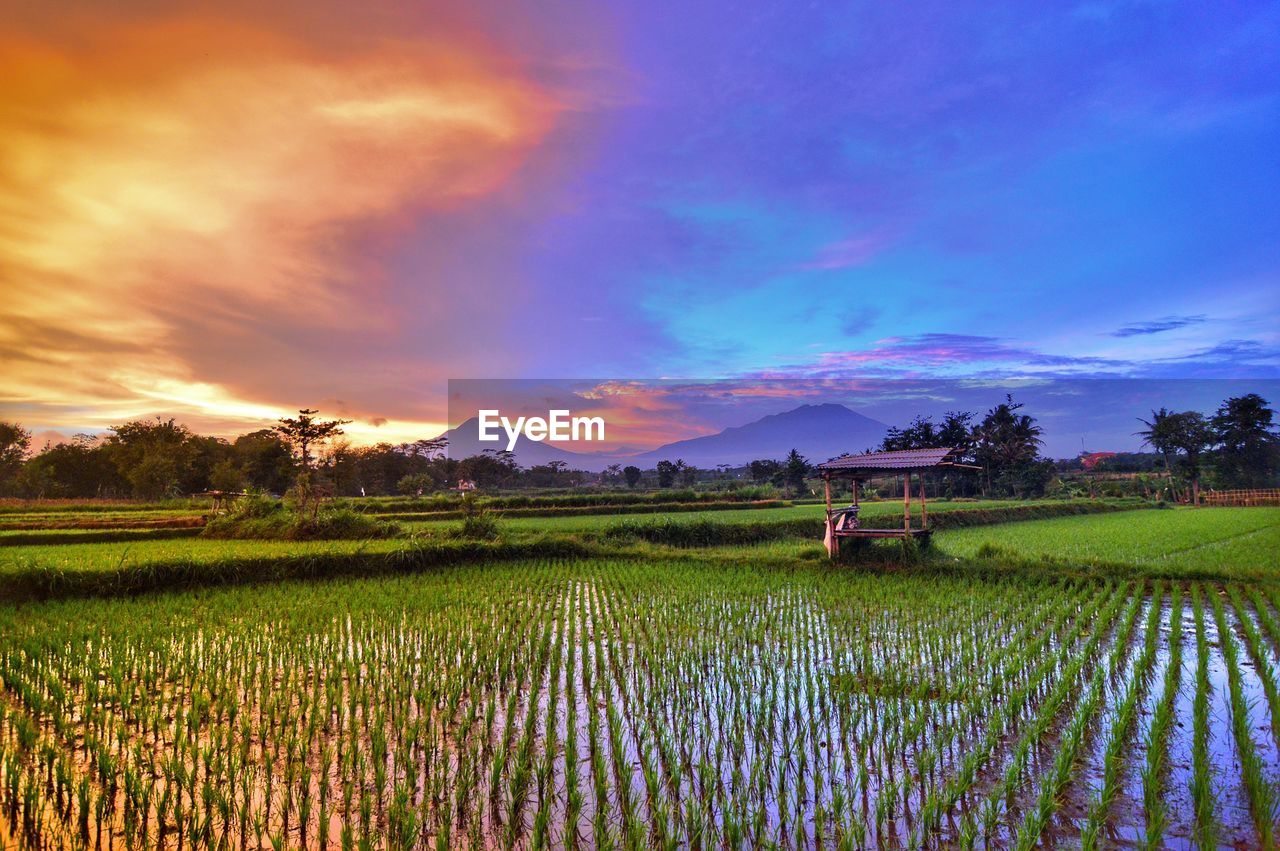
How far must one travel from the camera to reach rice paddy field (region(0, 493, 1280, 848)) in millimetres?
3625

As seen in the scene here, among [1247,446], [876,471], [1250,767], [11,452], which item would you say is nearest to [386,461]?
[11,452]

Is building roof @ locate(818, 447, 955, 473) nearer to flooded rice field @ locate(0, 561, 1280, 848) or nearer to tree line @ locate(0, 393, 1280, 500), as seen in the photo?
flooded rice field @ locate(0, 561, 1280, 848)

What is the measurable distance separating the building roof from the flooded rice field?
17.5ft

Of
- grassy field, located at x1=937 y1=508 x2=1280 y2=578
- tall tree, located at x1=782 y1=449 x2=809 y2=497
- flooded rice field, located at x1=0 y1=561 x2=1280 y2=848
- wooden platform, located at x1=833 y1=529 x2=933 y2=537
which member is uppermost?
tall tree, located at x1=782 y1=449 x2=809 y2=497

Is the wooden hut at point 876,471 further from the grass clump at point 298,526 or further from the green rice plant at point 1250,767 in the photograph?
the grass clump at point 298,526

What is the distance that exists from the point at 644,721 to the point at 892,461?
1146cm

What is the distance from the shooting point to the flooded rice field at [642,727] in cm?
362

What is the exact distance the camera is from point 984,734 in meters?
4.82

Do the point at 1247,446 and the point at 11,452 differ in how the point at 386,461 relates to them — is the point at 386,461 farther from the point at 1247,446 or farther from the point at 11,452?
the point at 1247,446

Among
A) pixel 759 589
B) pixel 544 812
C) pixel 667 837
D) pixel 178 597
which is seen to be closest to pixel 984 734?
pixel 667 837

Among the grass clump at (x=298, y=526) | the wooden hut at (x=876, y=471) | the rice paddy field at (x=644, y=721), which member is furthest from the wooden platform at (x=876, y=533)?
the grass clump at (x=298, y=526)

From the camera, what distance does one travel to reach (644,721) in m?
5.17

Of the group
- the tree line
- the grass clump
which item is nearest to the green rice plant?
the grass clump

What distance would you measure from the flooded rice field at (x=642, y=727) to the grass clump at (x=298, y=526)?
792 cm
